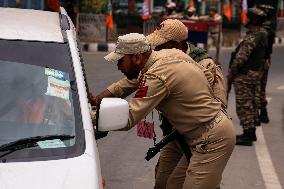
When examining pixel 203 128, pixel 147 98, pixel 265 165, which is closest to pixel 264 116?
pixel 265 165

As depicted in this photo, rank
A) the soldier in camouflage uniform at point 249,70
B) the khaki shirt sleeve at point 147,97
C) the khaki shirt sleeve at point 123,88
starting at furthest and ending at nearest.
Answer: the soldier in camouflage uniform at point 249,70 → the khaki shirt sleeve at point 123,88 → the khaki shirt sleeve at point 147,97

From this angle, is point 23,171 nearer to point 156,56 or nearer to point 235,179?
point 156,56

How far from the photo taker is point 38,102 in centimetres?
428

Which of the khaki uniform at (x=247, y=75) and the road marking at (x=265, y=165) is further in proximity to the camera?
the khaki uniform at (x=247, y=75)

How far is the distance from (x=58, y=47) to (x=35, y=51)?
151 mm

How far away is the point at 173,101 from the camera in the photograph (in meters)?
4.54

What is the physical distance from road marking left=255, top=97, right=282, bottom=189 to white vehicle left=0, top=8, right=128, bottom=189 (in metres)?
3.34

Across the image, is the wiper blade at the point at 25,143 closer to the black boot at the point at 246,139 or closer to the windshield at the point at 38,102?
the windshield at the point at 38,102

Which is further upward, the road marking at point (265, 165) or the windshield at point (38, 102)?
the windshield at point (38, 102)

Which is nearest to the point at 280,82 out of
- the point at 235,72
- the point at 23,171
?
the point at 235,72

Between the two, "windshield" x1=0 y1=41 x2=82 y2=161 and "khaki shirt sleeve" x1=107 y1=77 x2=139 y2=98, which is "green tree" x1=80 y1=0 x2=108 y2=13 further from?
"windshield" x1=0 y1=41 x2=82 y2=161

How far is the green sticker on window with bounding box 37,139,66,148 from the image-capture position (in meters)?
3.97

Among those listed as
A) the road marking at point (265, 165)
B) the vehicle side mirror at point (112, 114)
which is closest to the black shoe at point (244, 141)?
the road marking at point (265, 165)

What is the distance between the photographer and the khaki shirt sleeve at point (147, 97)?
4383 millimetres
